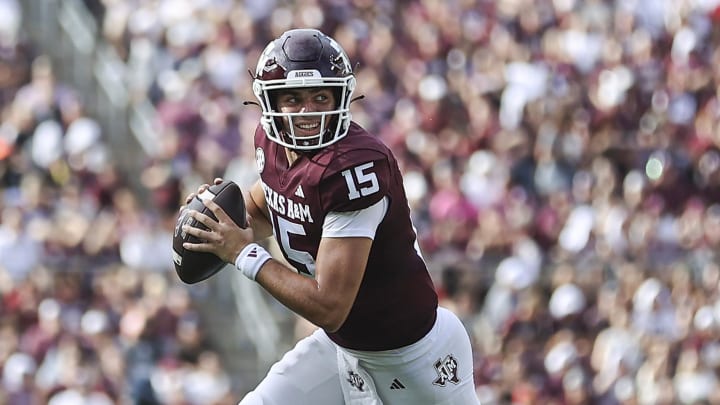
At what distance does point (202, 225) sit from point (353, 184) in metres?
0.57

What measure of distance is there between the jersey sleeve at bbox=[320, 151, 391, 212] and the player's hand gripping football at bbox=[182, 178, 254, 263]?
1.07 ft

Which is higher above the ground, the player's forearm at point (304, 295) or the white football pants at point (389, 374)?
the player's forearm at point (304, 295)

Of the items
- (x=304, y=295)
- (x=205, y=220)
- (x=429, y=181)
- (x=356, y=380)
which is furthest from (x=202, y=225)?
(x=429, y=181)

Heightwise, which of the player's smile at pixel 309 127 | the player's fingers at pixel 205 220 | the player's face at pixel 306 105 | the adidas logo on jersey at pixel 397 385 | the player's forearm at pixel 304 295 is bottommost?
the adidas logo on jersey at pixel 397 385

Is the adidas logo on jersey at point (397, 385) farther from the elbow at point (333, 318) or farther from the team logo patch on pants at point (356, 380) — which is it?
the elbow at point (333, 318)

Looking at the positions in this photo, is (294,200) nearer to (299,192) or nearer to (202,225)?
(299,192)

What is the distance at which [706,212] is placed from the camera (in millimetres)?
11578

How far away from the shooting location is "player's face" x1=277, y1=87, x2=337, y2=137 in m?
5.10

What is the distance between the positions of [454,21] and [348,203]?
8.54 metres

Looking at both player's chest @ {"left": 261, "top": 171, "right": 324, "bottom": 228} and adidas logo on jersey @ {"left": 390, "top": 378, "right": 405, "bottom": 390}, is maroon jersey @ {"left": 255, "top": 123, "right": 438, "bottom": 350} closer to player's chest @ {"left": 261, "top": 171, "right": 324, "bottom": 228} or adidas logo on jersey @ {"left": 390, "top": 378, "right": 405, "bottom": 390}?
player's chest @ {"left": 261, "top": 171, "right": 324, "bottom": 228}

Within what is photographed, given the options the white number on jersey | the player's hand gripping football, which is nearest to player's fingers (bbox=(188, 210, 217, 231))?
the player's hand gripping football

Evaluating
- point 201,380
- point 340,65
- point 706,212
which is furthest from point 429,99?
point 340,65

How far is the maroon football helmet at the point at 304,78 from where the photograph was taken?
509 centimetres

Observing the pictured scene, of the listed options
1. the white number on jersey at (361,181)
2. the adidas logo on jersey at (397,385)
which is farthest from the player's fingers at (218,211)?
the adidas logo on jersey at (397,385)
